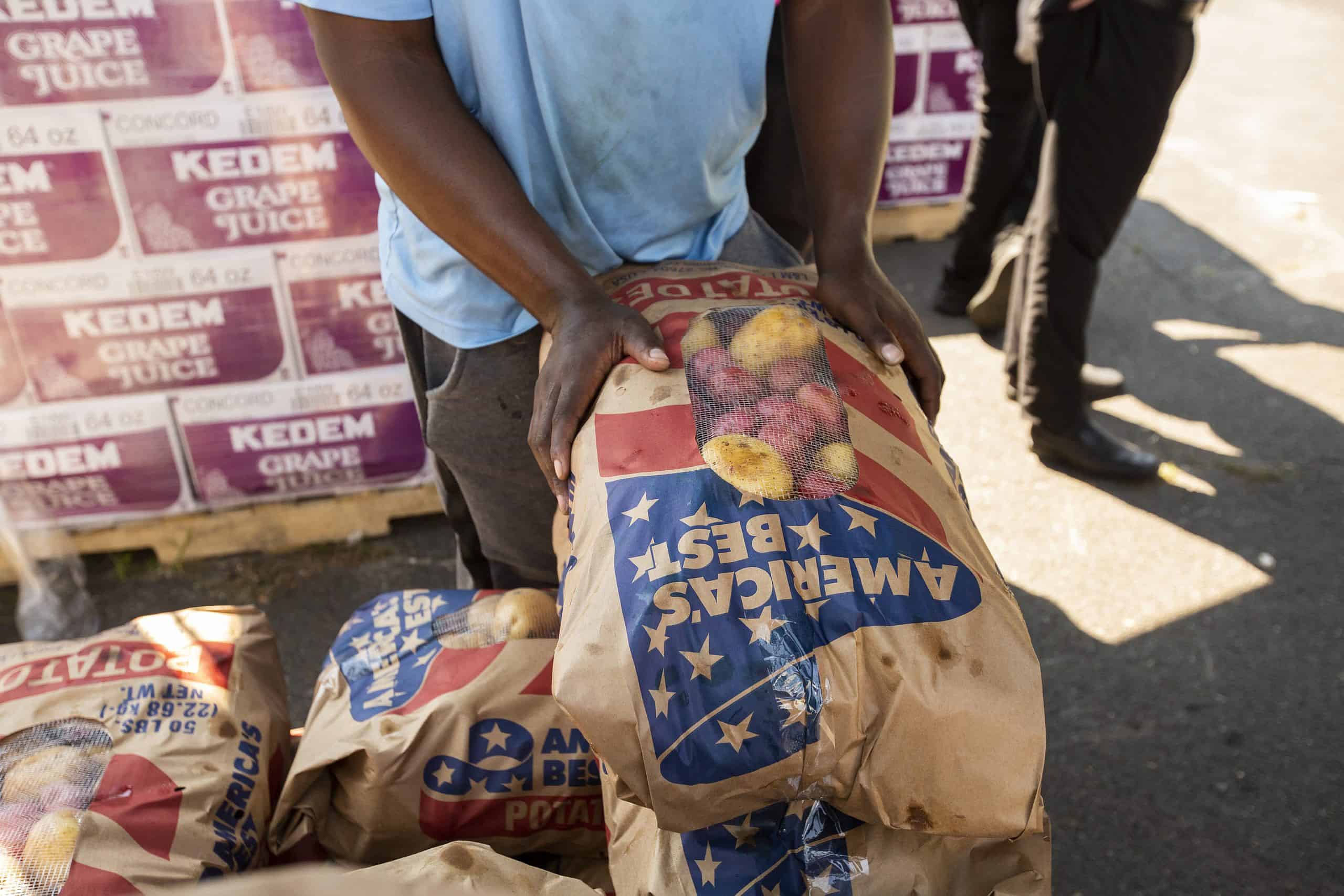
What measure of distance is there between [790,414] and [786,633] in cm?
24

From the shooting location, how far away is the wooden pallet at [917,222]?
4270mm

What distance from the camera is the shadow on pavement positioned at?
1918 mm

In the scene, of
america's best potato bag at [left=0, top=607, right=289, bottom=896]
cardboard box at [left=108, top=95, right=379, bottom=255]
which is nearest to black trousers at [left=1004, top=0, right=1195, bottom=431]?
cardboard box at [left=108, top=95, right=379, bottom=255]

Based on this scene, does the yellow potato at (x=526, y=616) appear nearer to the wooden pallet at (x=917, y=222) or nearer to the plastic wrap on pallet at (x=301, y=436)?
the plastic wrap on pallet at (x=301, y=436)

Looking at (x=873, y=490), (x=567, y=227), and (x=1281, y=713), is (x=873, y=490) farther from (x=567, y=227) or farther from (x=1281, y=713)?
(x=1281, y=713)

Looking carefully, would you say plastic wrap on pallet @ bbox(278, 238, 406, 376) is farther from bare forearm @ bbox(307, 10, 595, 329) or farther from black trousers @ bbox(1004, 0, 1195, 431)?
black trousers @ bbox(1004, 0, 1195, 431)

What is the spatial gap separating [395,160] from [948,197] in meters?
3.57

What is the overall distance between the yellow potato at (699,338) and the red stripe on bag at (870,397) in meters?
0.13

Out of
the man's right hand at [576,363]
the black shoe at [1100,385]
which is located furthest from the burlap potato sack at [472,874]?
the black shoe at [1100,385]

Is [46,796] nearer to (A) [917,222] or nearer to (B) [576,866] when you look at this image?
(B) [576,866]

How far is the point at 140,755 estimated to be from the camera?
3.61 feet

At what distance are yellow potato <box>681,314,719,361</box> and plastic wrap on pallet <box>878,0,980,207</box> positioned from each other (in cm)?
296

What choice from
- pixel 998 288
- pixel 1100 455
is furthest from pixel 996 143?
pixel 1100 455

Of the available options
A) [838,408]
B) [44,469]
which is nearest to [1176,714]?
[838,408]
